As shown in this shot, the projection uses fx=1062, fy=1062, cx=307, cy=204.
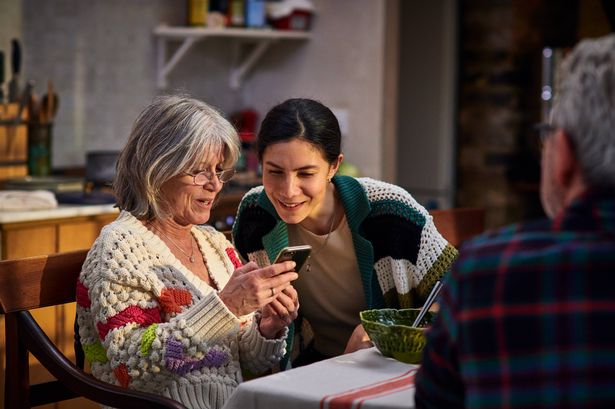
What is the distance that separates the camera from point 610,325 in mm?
1314

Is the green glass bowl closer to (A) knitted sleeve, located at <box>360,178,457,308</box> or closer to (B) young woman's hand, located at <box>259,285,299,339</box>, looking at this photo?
(B) young woman's hand, located at <box>259,285,299,339</box>

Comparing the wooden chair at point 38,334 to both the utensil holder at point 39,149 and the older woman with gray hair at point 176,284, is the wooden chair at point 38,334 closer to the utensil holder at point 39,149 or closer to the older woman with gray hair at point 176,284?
the older woman with gray hair at point 176,284

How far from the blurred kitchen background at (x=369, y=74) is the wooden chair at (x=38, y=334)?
215 cm

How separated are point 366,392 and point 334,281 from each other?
932 mm

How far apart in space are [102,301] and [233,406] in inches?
20.5

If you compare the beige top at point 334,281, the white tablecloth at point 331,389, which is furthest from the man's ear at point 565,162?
the beige top at point 334,281

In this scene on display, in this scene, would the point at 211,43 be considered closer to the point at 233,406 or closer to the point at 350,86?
the point at 350,86

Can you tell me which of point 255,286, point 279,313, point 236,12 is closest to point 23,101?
point 236,12

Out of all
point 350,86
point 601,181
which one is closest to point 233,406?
point 601,181

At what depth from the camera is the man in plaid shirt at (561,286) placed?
1.32 metres

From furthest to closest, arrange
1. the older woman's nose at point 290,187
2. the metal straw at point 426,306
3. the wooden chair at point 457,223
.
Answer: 1. the wooden chair at point 457,223
2. the older woman's nose at point 290,187
3. the metal straw at point 426,306

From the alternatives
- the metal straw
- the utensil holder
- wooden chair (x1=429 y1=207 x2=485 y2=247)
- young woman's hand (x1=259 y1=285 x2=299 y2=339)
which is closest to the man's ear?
the metal straw

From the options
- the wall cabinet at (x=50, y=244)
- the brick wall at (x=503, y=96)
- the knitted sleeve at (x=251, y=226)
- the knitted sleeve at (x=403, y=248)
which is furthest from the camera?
the brick wall at (x=503, y=96)

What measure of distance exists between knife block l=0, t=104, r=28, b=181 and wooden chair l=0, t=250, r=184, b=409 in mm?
1841
